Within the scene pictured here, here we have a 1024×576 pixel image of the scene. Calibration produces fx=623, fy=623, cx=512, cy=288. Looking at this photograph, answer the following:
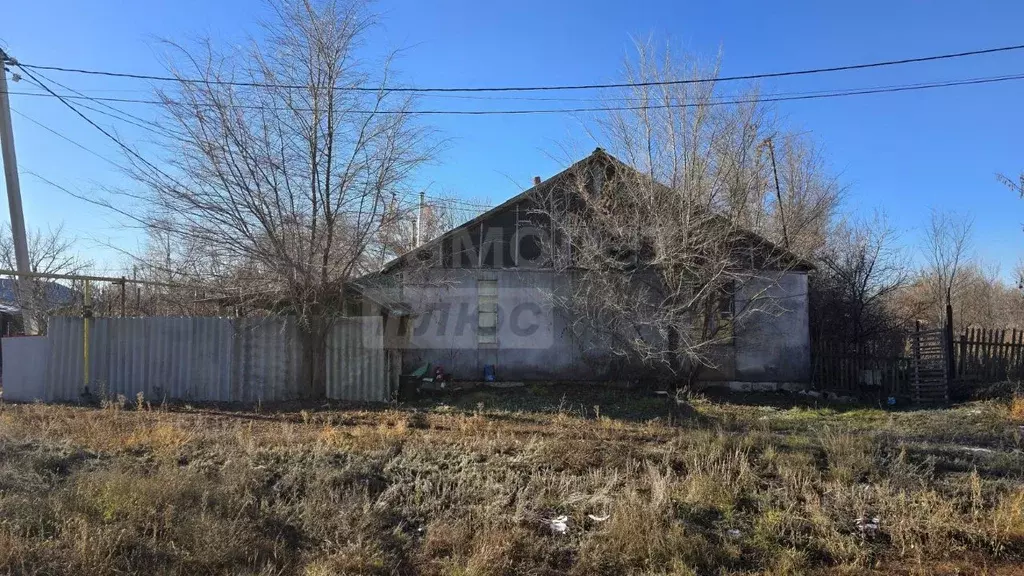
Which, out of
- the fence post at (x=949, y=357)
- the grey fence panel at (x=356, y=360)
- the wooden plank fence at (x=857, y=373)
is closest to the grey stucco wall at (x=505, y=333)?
the grey fence panel at (x=356, y=360)

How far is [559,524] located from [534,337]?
392 inches

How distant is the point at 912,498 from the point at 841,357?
10.8 meters

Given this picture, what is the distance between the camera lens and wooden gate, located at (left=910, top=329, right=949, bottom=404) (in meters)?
13.9

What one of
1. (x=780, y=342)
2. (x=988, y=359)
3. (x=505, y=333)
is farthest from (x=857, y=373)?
(x=505, y=333)

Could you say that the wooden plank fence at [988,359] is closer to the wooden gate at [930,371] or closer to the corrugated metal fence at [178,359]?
the wooden gate at [930,371]

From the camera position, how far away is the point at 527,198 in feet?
48.2

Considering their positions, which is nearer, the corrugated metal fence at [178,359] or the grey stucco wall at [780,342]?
the corrugated metal fence at [178,359]

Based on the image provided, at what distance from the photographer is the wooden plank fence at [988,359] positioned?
14.3 metres

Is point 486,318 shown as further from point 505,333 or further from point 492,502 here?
point 492,502

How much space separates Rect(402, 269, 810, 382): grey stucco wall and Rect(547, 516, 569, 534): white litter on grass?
9710 millimetres

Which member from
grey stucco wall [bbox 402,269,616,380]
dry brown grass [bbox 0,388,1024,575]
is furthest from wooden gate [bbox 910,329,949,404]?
grey stucco wall [bbox 402,269,616,380]

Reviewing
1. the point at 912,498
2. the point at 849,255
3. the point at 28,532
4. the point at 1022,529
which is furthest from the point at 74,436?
the point at 849,255

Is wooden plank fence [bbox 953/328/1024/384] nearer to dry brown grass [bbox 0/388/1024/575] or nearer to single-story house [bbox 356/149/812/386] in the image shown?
single-story house [bbox 356/149/812/386]

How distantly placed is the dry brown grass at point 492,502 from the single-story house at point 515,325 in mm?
6611
